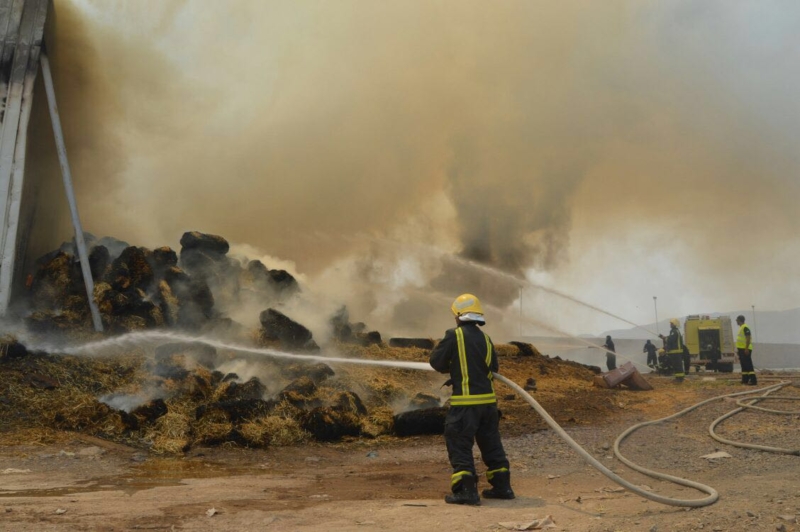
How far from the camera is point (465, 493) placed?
5.68m

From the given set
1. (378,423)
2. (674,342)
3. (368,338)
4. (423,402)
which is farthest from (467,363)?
(674,342)

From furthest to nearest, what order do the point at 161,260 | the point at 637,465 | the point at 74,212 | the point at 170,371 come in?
the point at 161,260 → the point at 74,212 → the point at 170,371 → the point at 637,465

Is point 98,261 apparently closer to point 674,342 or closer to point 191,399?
point 191,399

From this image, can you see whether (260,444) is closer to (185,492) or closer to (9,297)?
(185,492)

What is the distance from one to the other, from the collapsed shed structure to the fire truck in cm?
2569

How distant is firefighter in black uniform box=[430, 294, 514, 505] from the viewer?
5.95 metres

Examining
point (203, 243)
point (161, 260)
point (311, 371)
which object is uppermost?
point (203, 243)

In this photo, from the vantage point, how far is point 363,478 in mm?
7477

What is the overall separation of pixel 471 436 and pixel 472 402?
1.04 feet

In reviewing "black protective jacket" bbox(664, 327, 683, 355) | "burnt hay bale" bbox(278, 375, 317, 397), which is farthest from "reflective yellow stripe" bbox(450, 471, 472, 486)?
"black protective jacket" bbox(664, 327, 683, 355)

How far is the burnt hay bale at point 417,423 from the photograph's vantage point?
10.7 metres

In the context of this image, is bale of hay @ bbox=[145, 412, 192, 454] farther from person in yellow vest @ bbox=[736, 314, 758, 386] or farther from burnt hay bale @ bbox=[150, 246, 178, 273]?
person in yellow vest @ bbox=[736, 314, 758, 386]

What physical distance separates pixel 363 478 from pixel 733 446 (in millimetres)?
4936

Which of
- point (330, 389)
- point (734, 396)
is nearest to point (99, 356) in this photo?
point (330, 389)
